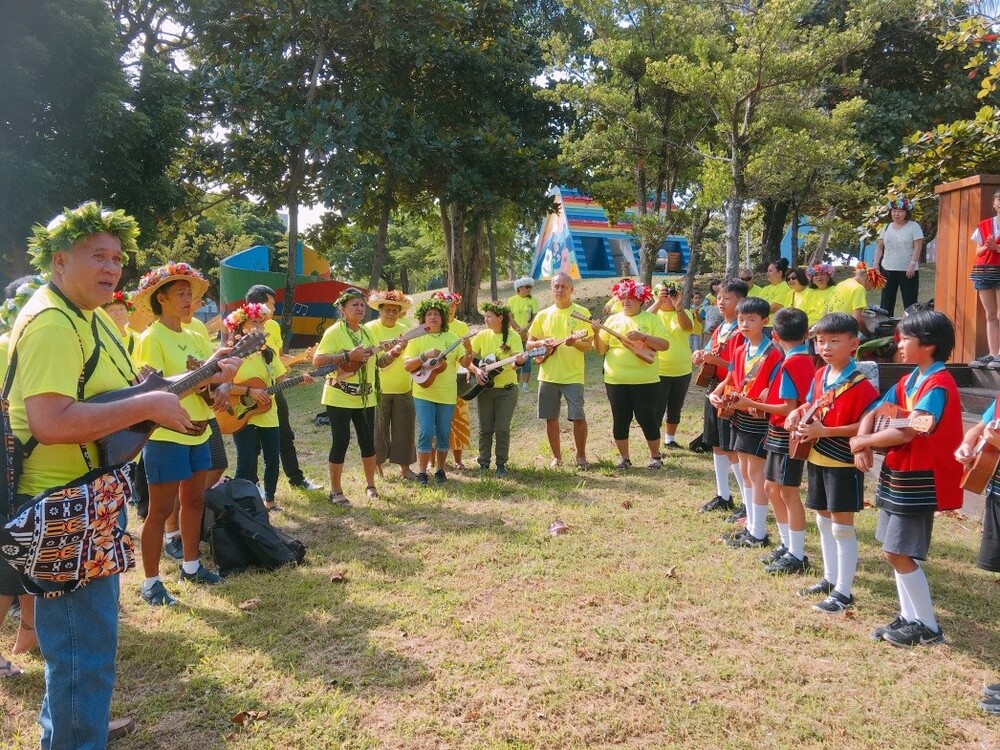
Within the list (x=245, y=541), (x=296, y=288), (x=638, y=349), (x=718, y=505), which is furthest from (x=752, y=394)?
(x=296, y=288)

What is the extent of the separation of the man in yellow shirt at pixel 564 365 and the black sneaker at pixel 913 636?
458 centimetres

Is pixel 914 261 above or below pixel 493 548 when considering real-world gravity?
above

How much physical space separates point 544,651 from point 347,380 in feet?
12.6

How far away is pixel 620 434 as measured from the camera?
845 centimetres

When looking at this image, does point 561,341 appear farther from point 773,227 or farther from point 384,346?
point 773,227

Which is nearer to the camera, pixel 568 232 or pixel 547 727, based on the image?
pixel 547 727

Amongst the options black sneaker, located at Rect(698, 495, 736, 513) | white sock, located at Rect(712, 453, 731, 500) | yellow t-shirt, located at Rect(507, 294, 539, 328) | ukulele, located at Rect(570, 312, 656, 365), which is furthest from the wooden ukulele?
yellow t-shirt, located at Rect(507, 294, 539, 328)

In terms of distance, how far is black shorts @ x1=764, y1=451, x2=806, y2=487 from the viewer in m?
4.93

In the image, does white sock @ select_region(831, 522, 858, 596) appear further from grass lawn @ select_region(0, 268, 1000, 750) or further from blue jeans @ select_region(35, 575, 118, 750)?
blue jeans @ select_region(35, 575, 118, 750)

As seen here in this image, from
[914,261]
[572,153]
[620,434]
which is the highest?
[572,153]

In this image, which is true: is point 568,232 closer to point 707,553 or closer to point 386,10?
point 386,10

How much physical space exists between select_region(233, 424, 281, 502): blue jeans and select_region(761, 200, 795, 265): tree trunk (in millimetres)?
17381

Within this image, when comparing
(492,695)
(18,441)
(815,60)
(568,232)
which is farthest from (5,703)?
(568,232)

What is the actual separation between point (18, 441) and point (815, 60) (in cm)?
1293
